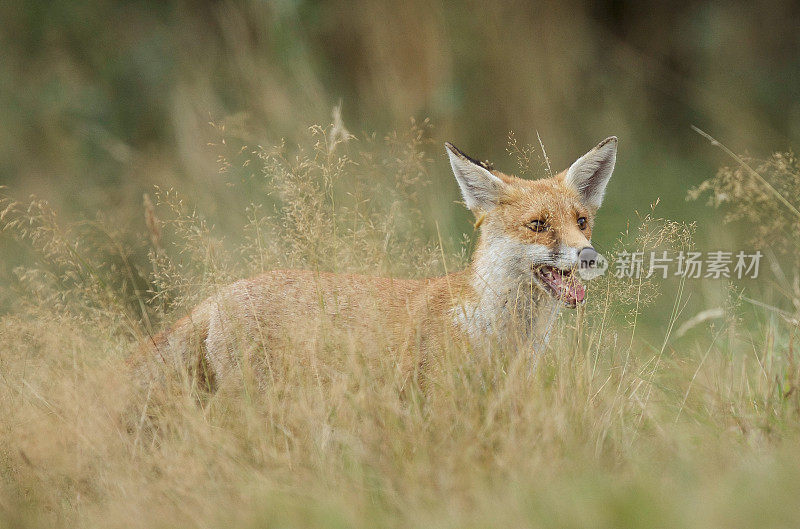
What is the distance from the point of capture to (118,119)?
314 inches

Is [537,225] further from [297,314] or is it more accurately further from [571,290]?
[297,314]

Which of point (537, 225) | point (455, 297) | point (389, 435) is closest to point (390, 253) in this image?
point (455, 297)

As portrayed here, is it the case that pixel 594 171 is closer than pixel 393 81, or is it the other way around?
pixel 594 171

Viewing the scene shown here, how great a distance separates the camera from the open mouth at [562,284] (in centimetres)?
366

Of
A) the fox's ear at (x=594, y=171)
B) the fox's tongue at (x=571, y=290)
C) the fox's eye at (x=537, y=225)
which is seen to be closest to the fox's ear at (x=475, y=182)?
the fox's eye at (x=537, y=225)

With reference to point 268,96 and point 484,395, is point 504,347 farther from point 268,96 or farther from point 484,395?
point 268,96

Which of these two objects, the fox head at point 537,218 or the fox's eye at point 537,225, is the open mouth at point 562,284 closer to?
the fox head at point 537,218

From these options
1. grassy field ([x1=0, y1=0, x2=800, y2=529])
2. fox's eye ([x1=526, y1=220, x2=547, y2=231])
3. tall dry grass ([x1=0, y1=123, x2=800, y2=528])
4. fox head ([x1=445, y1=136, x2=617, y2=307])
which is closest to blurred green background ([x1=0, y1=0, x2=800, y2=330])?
grassy field ([x1=0, y1=0, x2=800, y2=529])

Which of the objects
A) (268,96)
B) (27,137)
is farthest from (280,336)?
(27,137)

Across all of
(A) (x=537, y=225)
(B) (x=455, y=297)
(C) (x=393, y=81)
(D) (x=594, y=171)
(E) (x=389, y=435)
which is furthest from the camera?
(C) (x=393, y=81)

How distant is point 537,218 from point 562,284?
0.45m

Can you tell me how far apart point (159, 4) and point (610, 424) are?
272 inches

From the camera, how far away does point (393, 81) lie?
24.3ft

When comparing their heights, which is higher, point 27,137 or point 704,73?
point 704,73
